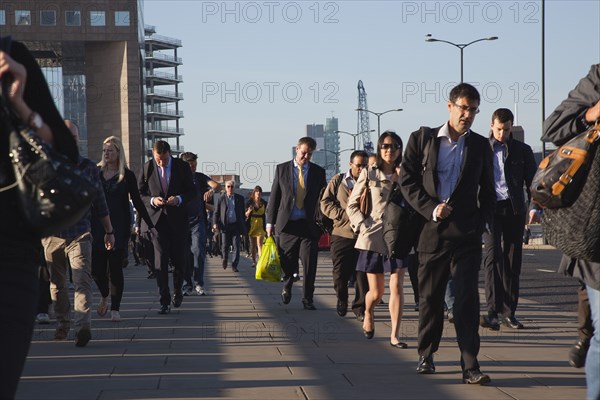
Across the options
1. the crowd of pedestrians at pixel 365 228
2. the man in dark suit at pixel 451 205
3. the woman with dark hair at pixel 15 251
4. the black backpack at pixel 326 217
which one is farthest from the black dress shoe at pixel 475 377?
the black backpack at pixel 326 217

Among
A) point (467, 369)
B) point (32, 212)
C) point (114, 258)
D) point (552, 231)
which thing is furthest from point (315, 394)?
point (114, 258)

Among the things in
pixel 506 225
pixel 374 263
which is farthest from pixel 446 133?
pixel 506 225

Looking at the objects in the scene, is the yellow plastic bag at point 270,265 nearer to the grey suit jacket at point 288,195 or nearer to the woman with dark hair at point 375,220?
the grey suit jacket at point 288,195

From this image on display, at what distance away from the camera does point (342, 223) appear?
12.3 m

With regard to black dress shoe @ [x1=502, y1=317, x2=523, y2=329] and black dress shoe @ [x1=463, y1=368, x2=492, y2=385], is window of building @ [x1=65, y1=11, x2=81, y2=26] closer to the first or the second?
black dress shoe @ [x1=502, y1=317, x2=523, y2=329]

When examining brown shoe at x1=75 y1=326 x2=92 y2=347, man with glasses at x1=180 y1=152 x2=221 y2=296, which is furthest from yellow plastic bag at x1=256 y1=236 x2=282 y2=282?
brown shoe at x1=75 y1=326 x2=92 y2=347

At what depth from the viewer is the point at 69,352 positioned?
895 centimetres

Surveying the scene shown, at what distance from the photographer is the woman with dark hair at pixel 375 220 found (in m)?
9.72

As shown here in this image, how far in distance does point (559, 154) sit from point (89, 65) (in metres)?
93.8

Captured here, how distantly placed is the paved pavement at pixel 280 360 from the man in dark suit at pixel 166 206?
54 cm

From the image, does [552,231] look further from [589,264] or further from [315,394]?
[315,394]

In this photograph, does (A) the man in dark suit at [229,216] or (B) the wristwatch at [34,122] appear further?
(A) the man in dark suit at [229,216]

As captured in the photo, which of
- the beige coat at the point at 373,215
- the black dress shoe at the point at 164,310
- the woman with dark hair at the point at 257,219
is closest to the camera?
the beige coat at the point at 373,215

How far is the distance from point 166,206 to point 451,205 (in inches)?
225
